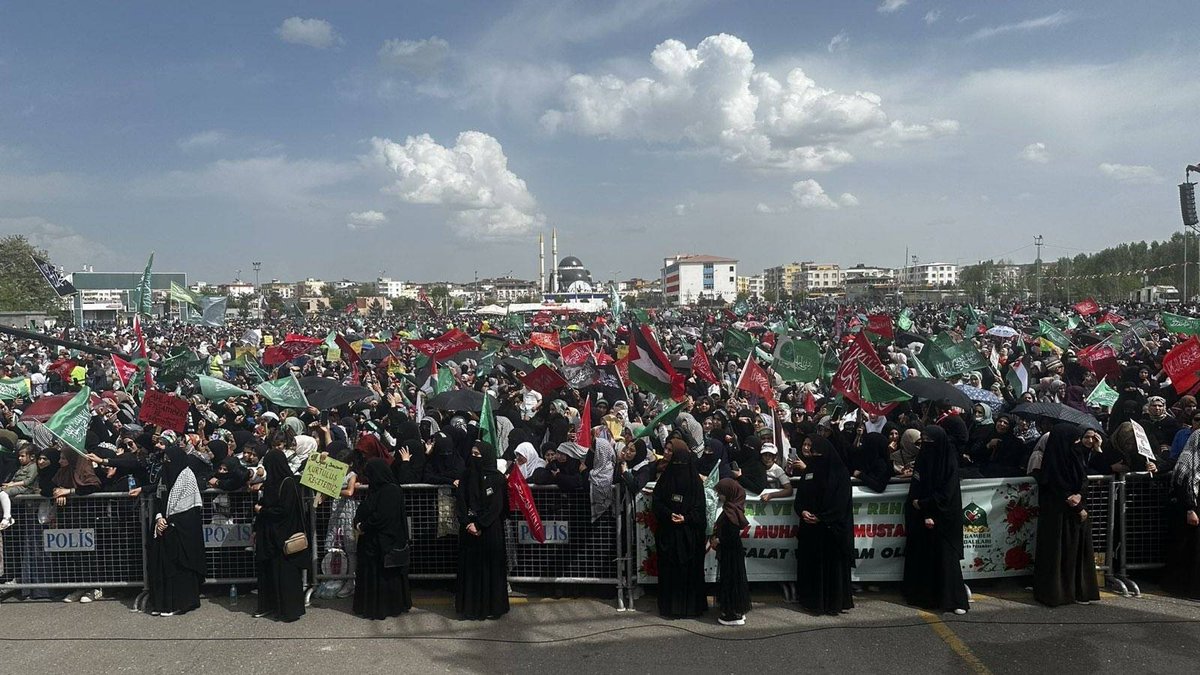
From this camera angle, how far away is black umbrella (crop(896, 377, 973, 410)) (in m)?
10.1

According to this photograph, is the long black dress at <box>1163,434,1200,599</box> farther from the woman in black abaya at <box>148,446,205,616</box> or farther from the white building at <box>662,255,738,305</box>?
the white building at <box>662,255,738,305</box>

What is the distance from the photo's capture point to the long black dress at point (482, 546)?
6.51 metres

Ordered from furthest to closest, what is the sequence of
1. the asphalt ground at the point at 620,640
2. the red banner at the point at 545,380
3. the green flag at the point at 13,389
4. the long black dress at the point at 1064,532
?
the green flag at the point at 13,389 < the red banner at the point at 545,380 < the long black dress at the point at 1064,532 < the asphalt ground at the point at 620,640

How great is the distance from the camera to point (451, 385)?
14.3 m

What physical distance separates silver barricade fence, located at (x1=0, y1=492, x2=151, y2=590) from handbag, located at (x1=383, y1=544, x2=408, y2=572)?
8.03 feet

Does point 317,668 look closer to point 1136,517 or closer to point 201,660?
point 201,660

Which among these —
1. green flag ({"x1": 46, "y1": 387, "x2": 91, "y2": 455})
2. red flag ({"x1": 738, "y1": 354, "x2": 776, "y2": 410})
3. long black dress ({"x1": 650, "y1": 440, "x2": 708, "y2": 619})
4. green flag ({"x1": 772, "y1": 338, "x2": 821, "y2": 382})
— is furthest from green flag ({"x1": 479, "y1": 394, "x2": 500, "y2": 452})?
green flag ({"x1": 772, "y1": 338, "x2": 821, "y2": 382})

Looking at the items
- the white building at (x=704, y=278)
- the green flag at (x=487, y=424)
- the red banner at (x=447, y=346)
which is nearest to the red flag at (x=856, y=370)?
the green flag at (x=487, y=424)

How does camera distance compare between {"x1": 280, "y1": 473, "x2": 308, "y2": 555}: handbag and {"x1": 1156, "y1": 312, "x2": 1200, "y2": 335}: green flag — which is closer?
{"x1": 280, "y1": 473, "x2": 308, "y2": 555}: handbag

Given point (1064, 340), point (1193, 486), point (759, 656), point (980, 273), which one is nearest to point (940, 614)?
point (759, 656)

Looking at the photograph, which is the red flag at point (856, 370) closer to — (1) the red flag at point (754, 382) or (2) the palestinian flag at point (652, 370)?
(1) the red flag at point (754, 382)

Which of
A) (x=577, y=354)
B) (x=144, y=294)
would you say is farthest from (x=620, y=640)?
(x=144, y=294)

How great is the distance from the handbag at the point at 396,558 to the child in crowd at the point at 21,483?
345 centimetres

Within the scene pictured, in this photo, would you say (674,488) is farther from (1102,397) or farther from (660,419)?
(1102,397)
